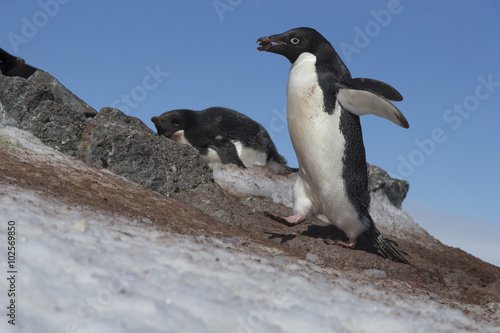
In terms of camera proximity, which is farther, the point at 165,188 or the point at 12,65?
the point at 12,65

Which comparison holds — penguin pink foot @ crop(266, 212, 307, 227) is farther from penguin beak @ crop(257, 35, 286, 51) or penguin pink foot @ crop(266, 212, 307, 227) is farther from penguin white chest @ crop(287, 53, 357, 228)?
penguin beak @ crop(257, 35, 286, 51)

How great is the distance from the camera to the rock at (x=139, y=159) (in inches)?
224

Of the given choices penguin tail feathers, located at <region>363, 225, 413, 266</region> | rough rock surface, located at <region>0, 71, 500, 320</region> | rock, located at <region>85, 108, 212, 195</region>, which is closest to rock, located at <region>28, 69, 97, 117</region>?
rough rock surface, located at <region>0, 71, 500, 320</region>

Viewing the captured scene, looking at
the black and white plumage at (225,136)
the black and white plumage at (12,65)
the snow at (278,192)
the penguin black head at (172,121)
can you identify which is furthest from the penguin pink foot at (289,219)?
the black and white plumage at (12,65)

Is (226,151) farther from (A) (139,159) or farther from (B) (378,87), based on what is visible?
(B) (378,87)

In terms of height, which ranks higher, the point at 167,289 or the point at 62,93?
the point at 62,93

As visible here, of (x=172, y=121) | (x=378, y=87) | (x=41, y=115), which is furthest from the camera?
(x=172, y=121)

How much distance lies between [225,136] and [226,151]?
448 millimetres

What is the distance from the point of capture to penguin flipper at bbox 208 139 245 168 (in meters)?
10.1

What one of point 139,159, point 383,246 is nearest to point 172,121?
point 139,159

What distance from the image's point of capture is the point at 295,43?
17.8 ft

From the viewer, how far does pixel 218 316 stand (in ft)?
6.90

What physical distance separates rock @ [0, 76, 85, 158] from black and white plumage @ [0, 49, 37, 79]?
4.92 meters

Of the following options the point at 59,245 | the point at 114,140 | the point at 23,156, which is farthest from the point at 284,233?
the point at 59,245
